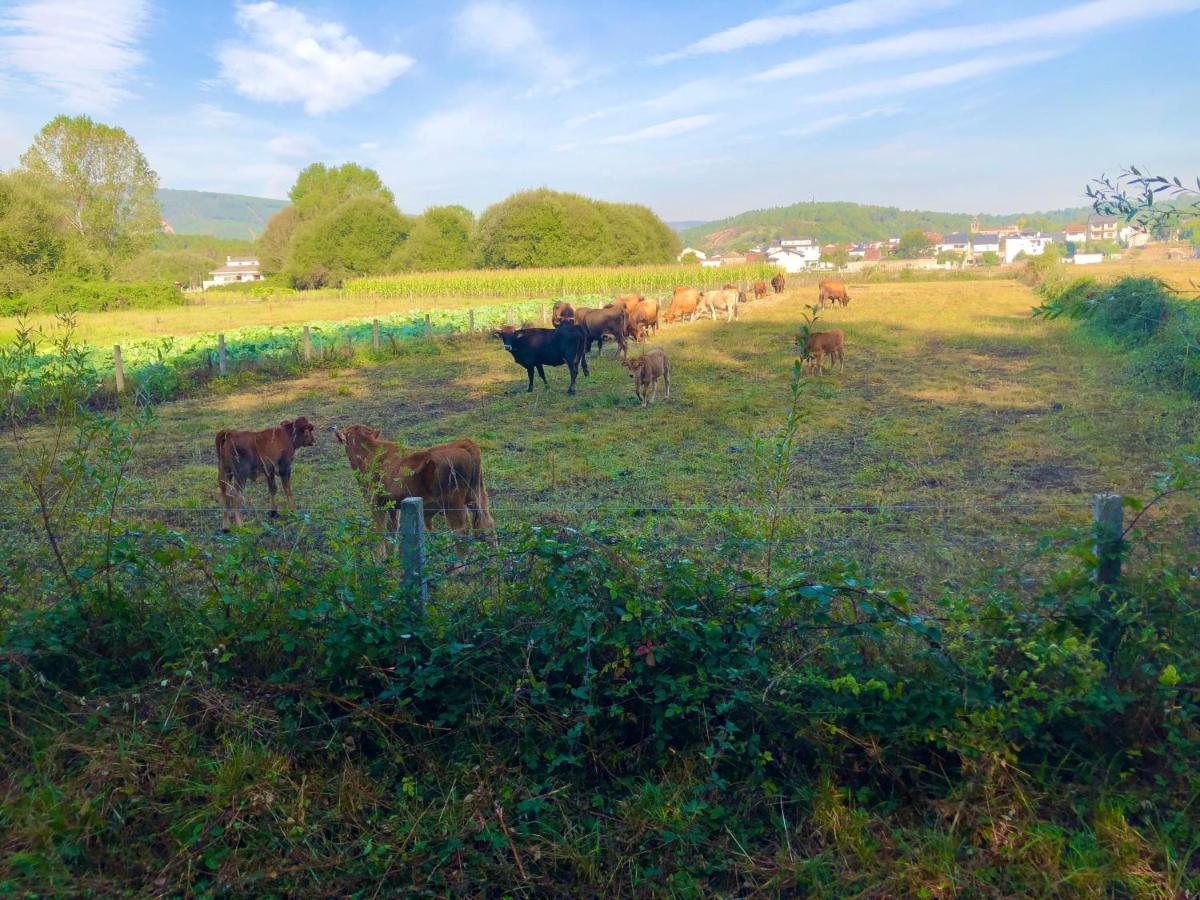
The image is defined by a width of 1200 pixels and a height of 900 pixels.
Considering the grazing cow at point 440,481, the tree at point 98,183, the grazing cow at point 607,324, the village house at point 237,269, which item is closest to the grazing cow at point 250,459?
the grazing cow at point 440,481

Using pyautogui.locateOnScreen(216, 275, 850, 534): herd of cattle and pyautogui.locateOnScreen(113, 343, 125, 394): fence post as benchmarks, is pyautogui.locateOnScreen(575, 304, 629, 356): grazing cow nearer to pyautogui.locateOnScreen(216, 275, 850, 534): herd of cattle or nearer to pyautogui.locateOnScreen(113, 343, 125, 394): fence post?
pyautogui.locateOnScreen(216, 275, 850, 534): herd of cattle

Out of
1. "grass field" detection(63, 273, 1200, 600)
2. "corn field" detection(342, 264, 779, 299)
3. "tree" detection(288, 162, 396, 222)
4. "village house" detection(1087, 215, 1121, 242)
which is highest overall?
"tree" detection(288, 162, 396, 222)

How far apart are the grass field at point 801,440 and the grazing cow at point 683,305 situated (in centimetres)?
722

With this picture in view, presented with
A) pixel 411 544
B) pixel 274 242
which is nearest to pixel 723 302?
pixel 411 544

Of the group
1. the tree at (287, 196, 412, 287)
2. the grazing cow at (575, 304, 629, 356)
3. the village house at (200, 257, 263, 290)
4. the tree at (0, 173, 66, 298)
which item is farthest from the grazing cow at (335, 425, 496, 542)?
the village house at (200, 257, 263, 290)

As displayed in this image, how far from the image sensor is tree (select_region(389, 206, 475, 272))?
66.5 meters

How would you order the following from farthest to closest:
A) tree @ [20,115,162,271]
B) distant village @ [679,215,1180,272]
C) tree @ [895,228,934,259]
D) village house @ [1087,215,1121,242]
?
1. tree @ [895,228,934,259]
2. distant village @ [679,215,1180,272]
3. tree @ [20,115,162,271]
4. village house @ [1087,215,1121,242]

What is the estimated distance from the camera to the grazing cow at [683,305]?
28734 mm

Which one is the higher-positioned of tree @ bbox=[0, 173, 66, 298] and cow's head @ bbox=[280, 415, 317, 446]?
tree @ bbox=[0, 173, 66, 298]

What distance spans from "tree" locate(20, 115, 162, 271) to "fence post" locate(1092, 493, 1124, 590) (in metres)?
57.0

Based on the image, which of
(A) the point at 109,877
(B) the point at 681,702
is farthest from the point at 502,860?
(A) the point at 109,877

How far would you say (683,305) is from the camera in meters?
29.2

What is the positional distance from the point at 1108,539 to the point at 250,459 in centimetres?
744

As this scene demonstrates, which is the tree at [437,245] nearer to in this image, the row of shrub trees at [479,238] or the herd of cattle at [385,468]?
the row of shrub trees at [479,238]
